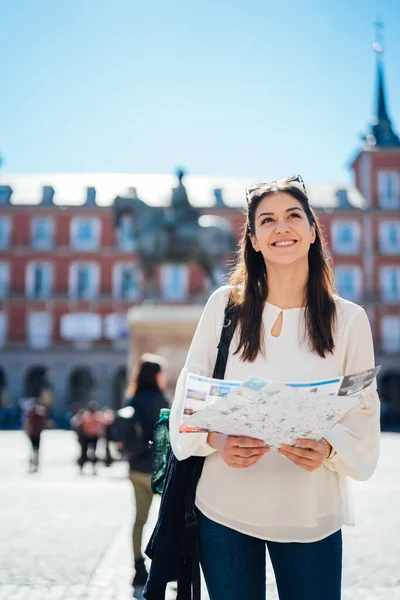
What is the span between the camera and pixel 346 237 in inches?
1478

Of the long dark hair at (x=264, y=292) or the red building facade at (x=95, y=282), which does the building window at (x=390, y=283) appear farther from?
the long dark hair at (x=264, y=292)

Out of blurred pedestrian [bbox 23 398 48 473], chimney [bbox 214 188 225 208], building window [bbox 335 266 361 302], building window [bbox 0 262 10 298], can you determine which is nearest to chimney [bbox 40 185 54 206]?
building window [bbox 0 262 10 298]

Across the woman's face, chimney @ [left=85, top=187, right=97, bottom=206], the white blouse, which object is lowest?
the white blouse

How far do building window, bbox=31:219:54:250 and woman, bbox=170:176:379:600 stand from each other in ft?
119

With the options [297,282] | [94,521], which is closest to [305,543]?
[297,282]

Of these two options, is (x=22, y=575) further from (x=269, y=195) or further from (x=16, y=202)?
(x=16, y=202)

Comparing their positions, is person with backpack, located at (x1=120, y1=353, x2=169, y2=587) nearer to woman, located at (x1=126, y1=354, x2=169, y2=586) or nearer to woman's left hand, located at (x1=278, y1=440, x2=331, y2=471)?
woman, located at (x1=126, y1=354, x2=169, y2=586)

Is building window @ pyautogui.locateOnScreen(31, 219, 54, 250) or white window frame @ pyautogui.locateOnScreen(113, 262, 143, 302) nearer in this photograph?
white window frame @ pyautogui.locateOnScreen(113, 262, 143, 302)

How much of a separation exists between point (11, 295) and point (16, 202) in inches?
222

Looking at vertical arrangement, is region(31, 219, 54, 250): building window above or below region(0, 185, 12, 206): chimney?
below

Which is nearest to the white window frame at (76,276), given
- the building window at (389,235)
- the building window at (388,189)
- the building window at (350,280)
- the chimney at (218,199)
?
the chimney at (218,199)

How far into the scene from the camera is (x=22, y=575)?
397 cm

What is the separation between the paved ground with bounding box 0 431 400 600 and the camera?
371 centimetres

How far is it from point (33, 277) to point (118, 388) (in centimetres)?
789
